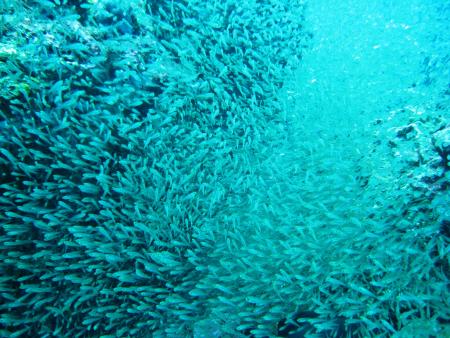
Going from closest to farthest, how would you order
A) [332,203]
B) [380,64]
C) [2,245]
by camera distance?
[2,245] < [332,203] < [380,64]

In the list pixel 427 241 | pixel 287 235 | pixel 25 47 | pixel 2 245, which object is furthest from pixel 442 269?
pixel 25 47

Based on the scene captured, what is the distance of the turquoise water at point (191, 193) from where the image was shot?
3.40 m

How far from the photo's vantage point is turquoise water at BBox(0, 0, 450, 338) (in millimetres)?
3404

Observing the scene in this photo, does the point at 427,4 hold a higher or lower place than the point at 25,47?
higher

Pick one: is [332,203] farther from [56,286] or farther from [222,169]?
[56,286]

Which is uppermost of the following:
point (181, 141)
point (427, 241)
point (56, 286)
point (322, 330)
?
point (181, 141)

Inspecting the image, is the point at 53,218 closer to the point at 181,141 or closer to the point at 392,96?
the point at 181,141

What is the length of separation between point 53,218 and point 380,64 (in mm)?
7248

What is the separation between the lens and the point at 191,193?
405 cm

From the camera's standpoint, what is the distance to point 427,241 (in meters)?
3.41

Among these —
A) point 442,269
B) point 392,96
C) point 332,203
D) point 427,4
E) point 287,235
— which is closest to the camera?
point 442,269

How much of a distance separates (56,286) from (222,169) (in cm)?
268

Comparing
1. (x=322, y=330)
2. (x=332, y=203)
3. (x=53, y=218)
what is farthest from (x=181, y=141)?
(x=322, y=330)

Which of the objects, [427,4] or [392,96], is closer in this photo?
[392,96]
